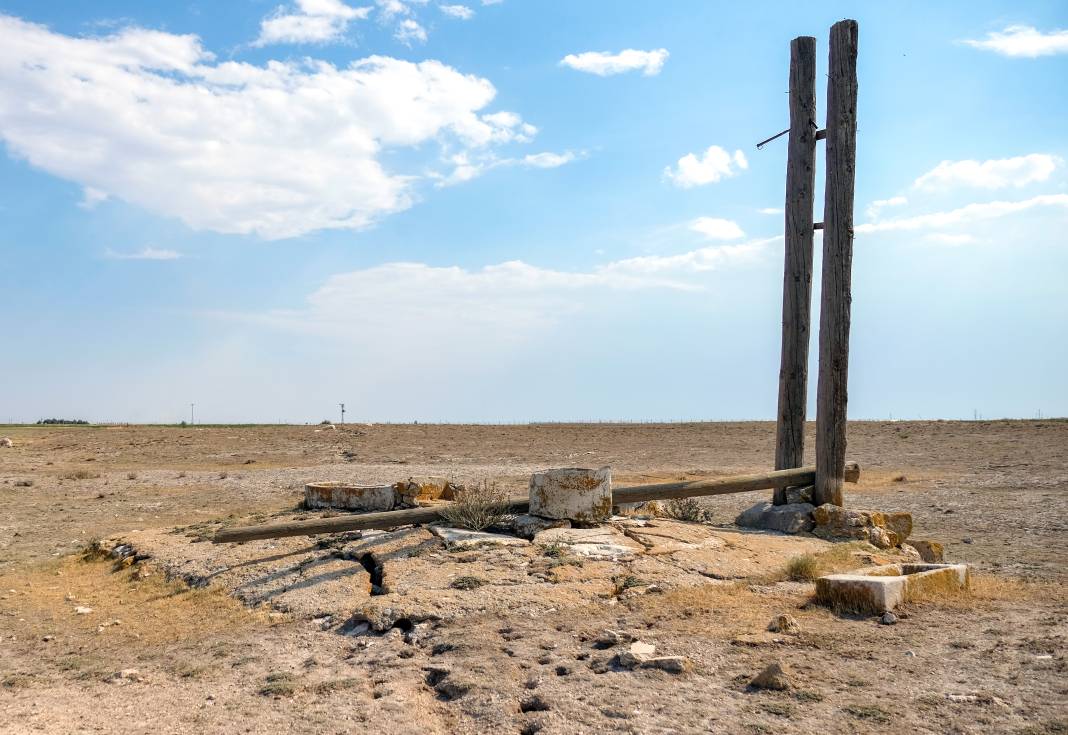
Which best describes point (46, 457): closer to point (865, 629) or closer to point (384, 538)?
point (384, 538)

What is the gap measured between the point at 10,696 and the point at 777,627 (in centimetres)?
529

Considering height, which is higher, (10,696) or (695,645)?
(695,645)

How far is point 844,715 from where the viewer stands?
4.64m

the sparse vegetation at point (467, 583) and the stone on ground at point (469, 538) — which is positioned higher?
the stone on ground at point (469, 538)

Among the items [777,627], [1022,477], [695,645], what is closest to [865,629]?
[777,627]

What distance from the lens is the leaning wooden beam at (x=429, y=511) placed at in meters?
8.82

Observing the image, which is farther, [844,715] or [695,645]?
[695,645]

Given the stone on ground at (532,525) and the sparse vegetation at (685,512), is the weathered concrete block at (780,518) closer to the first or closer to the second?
the sparse vegetation at (685,512)

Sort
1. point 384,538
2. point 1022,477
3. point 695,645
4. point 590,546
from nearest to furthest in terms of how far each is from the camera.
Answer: point 695,645 < point 590,546 < point 384,538 < point 1022,477

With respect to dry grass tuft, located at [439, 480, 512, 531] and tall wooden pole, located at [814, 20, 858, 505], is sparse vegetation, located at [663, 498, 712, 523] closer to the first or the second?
tall wooden pole, located at [814, 20, 858, 505]

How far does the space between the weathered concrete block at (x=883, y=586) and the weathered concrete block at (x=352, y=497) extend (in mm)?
5711

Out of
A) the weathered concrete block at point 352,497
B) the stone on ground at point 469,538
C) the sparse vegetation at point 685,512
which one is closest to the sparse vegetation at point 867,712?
the stone on ground at point 469,538

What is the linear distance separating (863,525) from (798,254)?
139 inches

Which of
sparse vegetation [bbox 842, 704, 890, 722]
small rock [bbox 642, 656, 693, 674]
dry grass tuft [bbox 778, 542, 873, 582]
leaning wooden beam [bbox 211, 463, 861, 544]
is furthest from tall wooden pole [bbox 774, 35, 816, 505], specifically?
sparse vegetation [bbox 842, 704, 890, 722]
